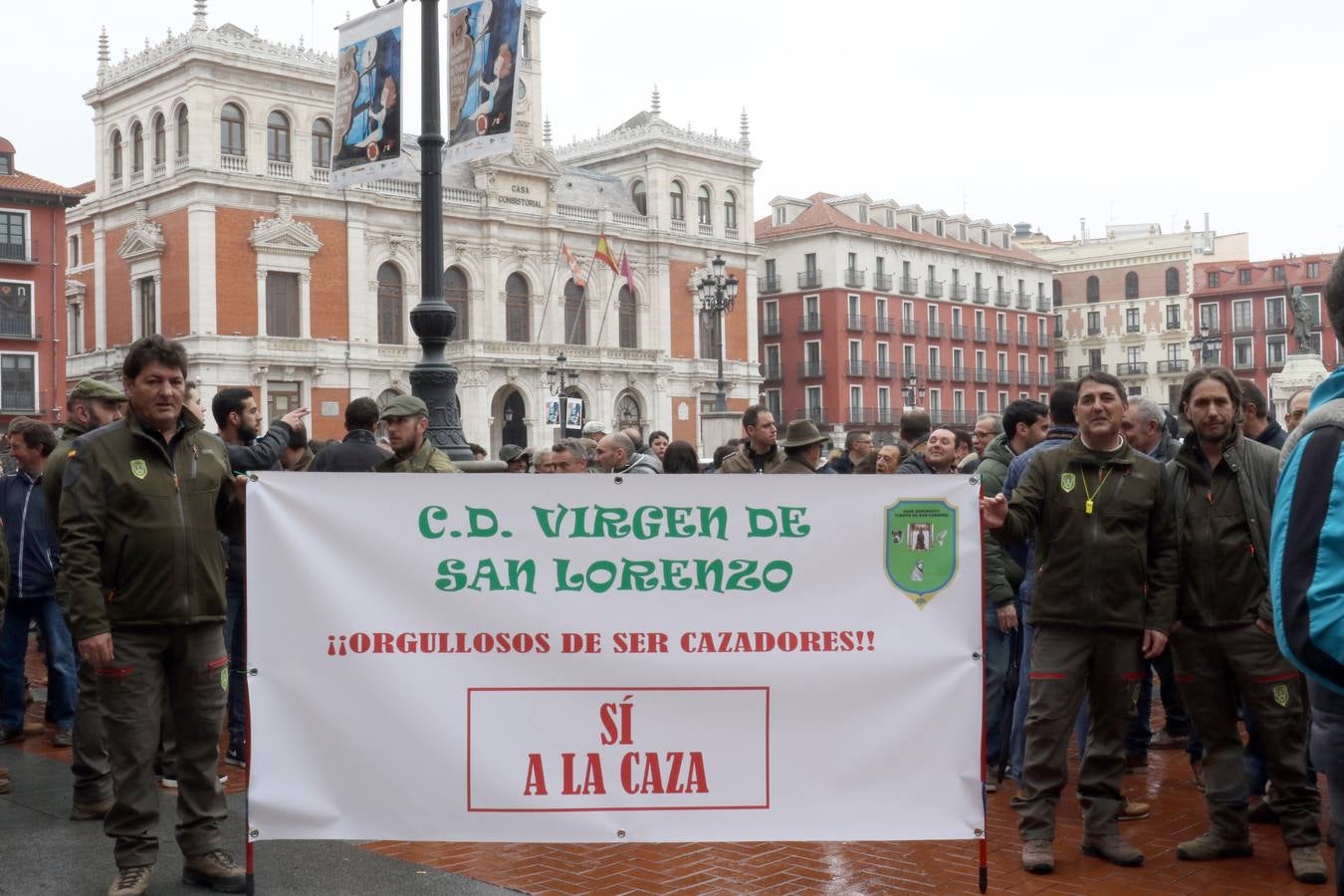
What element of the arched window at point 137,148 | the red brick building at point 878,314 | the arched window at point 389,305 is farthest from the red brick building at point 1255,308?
the arched window at point 137,148

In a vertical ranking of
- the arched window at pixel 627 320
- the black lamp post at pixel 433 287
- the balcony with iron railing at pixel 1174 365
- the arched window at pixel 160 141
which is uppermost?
the arched window at pixel 160 141

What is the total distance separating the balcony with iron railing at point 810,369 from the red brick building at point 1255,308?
71.1ft

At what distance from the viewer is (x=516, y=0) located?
389 inches

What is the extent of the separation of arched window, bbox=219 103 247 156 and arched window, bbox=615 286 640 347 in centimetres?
1501

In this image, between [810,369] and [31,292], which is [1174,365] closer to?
[810,369]

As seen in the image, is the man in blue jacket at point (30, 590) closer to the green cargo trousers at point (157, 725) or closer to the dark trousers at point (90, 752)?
the dark trousers at point (90, 752)

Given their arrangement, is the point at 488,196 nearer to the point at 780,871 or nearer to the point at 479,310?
the point at 479,310

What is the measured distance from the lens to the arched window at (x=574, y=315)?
48.9 meters

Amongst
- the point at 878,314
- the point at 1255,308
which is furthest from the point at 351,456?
the point at 1255,308

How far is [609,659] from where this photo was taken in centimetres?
425

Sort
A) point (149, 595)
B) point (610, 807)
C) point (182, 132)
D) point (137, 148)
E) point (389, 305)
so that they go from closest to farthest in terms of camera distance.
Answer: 1. point (610, 807)
2. point (149, 595)
3. point (182, 132)
4. point (137, 148)
5. point (389, 305)

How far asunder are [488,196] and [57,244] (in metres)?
13.6

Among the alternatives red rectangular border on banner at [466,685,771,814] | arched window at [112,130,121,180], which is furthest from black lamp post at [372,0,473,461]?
arched window at [112,130,121,180]

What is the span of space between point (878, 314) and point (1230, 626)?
181 ft
